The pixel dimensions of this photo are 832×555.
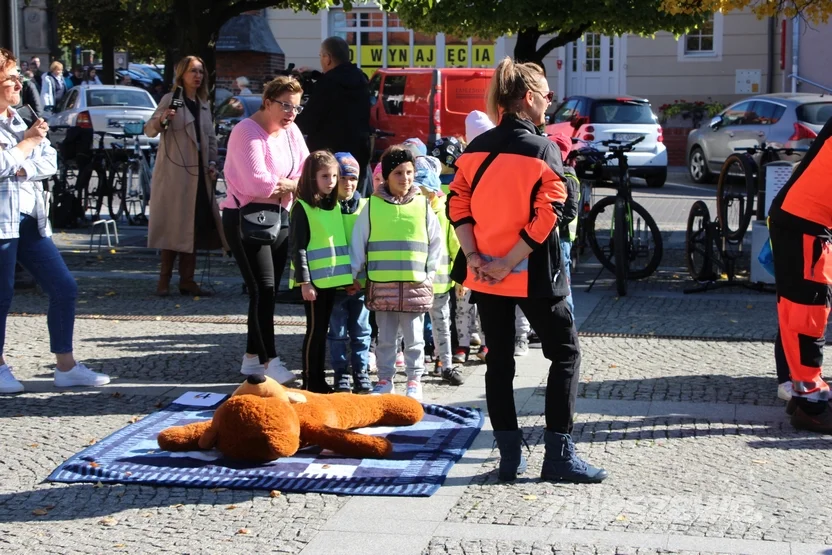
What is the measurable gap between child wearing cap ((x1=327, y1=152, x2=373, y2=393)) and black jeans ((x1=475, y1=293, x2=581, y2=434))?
171 cm

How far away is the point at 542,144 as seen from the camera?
529 cm

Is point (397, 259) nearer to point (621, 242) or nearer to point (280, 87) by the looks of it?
point (280, 87)

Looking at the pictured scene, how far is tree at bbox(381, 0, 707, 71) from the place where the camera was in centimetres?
1438

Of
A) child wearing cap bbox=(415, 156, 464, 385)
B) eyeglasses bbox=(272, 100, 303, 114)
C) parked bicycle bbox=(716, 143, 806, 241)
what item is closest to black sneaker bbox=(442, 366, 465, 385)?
child wearing cap bbox=(415, 156, 464, 385)

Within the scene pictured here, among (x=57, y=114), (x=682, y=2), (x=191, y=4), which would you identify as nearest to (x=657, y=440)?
(x=682, y=2)

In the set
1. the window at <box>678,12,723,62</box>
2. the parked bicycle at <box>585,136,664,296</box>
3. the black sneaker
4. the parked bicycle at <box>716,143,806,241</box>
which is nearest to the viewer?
the black sneaker

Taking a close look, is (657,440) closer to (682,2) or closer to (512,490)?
(512,490)

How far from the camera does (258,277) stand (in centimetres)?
726

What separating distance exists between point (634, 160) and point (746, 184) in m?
11.0

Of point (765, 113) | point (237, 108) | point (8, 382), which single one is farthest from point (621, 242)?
point (237, 108)

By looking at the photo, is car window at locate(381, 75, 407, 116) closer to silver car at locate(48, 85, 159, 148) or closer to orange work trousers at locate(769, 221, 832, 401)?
silver car at locate(48, 85, 159, 148)

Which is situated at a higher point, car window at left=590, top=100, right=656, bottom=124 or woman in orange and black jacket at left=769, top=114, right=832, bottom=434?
car window at left=590, top=100, right=656, bottom=124

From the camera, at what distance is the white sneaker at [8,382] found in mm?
7172

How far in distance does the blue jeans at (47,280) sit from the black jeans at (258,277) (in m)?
0.99
